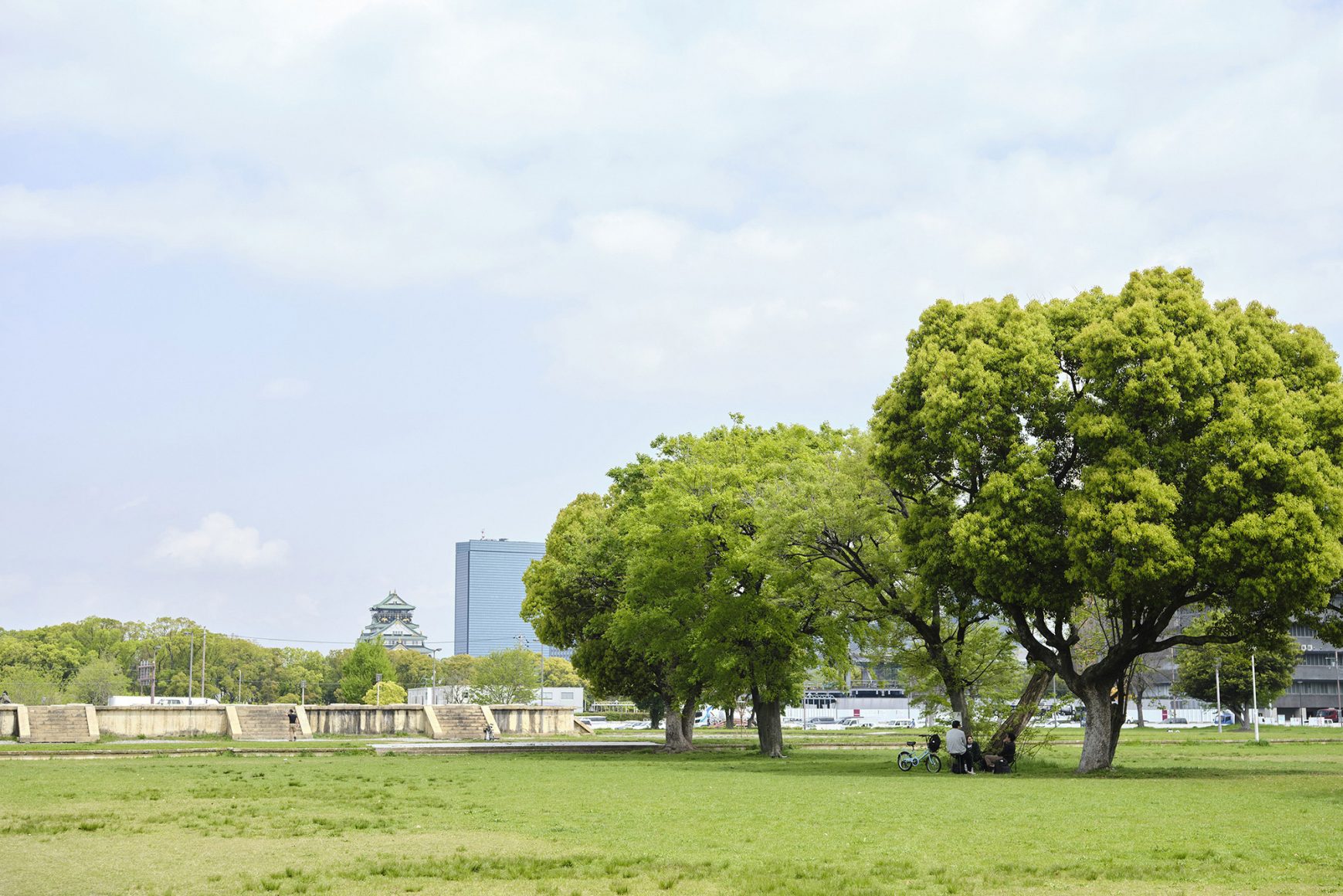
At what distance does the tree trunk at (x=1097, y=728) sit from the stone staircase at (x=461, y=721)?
35265 millimetres

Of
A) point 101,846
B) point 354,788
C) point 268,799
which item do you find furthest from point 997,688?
point 101,846

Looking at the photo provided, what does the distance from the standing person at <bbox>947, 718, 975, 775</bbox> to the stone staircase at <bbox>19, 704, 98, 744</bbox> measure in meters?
36.7

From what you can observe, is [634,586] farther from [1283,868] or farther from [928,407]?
[1283,868]

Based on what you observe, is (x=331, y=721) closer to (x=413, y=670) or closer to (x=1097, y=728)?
(x=1097, y=728)

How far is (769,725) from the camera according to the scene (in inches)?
1639

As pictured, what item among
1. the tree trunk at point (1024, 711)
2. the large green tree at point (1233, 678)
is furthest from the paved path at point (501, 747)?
the large green tree at point (1233, 678)

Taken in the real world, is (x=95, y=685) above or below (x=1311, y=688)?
above

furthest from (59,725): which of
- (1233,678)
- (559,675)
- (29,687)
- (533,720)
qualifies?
(559,675)

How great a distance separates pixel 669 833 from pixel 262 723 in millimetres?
45385

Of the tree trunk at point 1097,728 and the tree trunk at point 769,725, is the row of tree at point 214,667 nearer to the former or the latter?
the tree trunk at point 769,725

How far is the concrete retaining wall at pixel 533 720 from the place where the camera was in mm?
65625

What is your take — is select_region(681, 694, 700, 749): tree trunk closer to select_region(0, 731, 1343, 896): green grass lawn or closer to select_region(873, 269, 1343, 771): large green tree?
select_region(0, 731, 1343, 896): green grass lawn

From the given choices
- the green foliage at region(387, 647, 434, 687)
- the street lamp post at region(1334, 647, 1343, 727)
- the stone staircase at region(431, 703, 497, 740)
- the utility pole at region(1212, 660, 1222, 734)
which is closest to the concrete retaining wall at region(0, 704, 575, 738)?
the stone staircase at region(431, 703, 497, 740)

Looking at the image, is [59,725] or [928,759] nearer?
[928,759]
